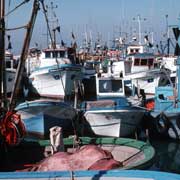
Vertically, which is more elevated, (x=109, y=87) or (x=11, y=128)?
(x=11, y=128)

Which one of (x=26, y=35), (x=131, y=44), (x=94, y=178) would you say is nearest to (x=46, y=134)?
(x=26, y=35)

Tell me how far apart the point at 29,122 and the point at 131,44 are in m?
23.0

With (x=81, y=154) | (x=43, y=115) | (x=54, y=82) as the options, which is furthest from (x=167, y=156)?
(x=54, y=82)

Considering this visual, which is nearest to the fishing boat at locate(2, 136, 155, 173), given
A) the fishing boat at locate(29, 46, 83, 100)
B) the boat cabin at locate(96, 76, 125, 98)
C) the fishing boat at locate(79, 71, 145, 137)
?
the fishing boat at locate(79, 71, 145, 137)

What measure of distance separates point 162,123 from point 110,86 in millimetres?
4299

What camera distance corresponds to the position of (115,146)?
11.8 m

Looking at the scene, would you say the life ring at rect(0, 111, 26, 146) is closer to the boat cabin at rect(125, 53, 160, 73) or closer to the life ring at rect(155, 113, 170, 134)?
the life ring at rect(155, 113, 170, 134)

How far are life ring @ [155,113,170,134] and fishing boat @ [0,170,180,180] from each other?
38.1 ft

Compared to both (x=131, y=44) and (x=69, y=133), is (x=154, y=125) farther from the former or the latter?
(x=131, y=44)

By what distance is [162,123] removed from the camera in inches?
719

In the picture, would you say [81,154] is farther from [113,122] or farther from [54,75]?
[54,75]

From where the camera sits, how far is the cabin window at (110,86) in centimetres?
2166

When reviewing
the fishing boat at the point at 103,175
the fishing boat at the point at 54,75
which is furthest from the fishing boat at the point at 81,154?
the fishing boat at the point at 54,75

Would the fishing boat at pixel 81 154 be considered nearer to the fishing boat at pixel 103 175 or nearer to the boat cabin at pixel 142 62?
the fishing boat at pixel 103 175
